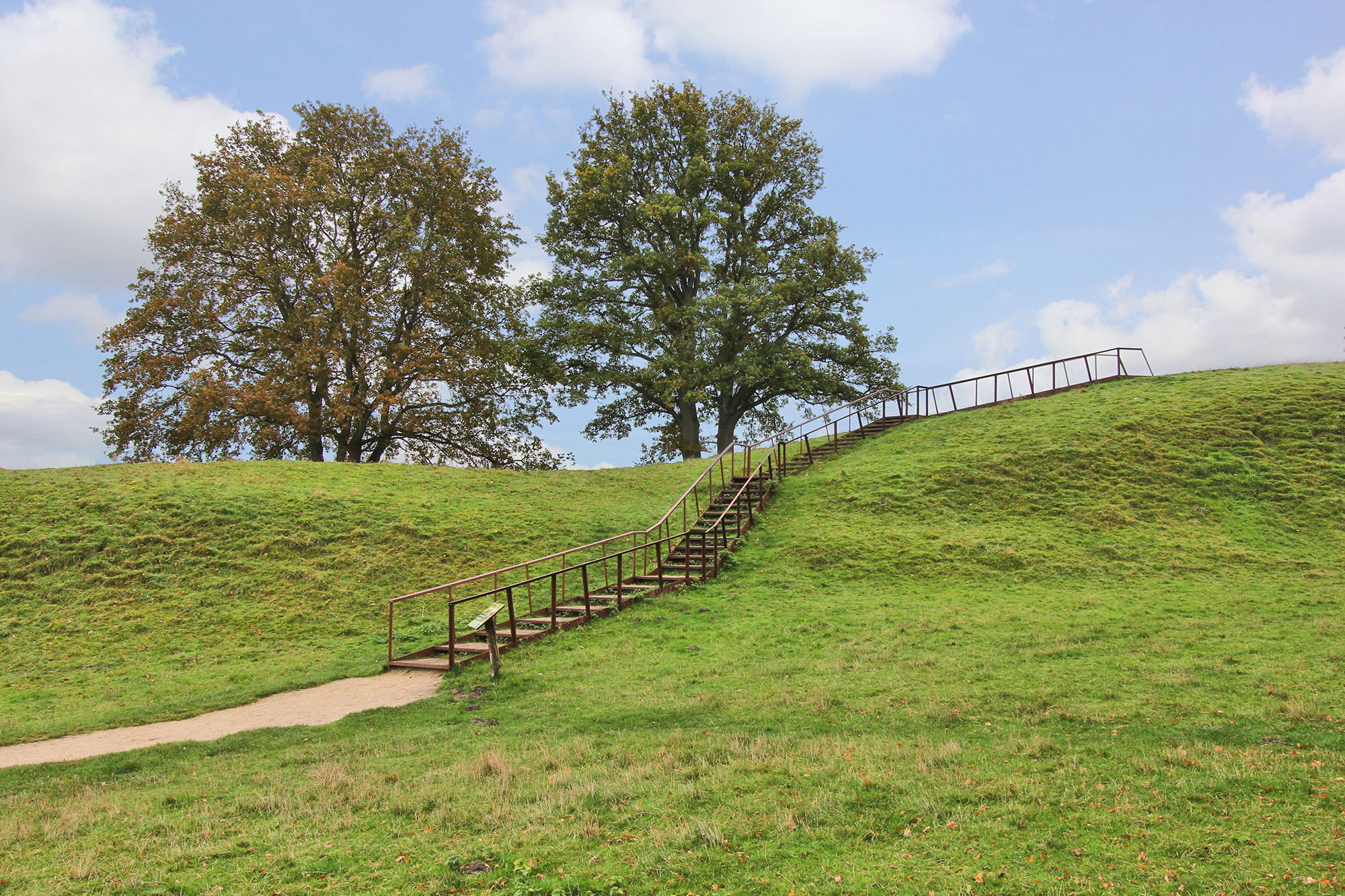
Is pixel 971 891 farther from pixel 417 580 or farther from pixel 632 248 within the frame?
pixel 632 248

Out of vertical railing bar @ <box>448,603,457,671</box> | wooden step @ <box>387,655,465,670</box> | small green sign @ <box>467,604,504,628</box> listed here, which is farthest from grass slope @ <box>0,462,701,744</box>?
small green sign @ <box>467,604,504,628</box>

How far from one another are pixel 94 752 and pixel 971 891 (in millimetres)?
9820

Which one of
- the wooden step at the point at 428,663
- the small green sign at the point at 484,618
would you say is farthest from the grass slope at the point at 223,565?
the small green sign at the point at 484,618

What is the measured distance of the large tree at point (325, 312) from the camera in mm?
27406

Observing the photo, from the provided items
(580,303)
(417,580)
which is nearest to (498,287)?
(580,303)

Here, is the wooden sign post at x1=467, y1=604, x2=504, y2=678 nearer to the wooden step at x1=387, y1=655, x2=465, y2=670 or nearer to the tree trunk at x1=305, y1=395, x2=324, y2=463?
the wooden step at x1=387, y1=655, x2=465, y2=670

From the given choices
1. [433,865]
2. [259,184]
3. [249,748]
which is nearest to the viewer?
[433,865]

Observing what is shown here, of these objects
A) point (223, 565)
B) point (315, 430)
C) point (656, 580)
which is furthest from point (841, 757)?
point (315, 430)

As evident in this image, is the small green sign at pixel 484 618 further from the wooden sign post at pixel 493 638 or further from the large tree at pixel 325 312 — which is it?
the large tree at pixel 325 312

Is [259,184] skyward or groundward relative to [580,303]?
skyward

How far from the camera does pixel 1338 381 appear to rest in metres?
25.9

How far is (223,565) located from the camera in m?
17.3

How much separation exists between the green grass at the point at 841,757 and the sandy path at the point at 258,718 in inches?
23.3

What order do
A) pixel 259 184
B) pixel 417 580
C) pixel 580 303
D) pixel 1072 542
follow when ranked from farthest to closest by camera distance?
pixel 580 303 < pixel 259 184 < pixel 1072 542 < pixel 417 580
